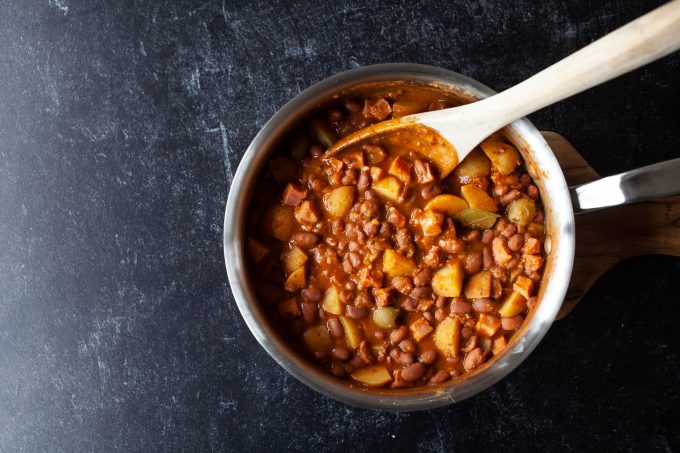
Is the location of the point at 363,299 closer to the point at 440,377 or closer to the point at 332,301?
the point at 332,301

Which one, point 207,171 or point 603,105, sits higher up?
point 603,105

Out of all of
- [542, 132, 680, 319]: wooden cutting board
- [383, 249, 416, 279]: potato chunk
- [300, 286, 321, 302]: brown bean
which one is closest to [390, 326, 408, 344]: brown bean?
[383, 249, 416, 279]: potato chunk

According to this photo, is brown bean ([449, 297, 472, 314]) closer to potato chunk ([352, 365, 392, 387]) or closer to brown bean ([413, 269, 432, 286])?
brown bean ([413, 269, 432, 286])

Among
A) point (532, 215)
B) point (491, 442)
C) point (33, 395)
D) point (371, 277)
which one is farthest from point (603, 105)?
point (33, 395)

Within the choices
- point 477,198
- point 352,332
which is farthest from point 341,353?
point 477,198

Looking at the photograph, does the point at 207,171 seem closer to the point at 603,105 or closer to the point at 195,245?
the point at 195,245

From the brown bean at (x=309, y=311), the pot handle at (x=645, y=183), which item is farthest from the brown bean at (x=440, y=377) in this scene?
the pot handle at (x=645, y=183)
